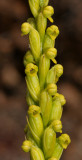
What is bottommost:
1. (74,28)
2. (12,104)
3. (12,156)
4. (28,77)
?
(12,156)

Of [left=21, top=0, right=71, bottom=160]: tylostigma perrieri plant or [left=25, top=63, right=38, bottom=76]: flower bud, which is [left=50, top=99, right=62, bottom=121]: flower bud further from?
[left=25, top=63, right=38, bottom=76]: flower bud

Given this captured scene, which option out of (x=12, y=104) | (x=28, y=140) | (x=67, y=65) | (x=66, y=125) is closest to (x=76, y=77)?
(x=67, y=65)

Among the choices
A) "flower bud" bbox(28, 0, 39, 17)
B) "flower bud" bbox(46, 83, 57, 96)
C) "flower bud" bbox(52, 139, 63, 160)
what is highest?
"flower bud" bbox(28, 0, 39, 17)

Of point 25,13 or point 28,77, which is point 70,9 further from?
point 28,77

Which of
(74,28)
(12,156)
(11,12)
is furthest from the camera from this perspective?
(11,12)

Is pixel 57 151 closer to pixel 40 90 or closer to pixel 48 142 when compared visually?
pixel 48 142

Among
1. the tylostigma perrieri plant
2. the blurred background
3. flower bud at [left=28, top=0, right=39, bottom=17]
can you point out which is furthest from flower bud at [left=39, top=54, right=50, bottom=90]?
the blurred background

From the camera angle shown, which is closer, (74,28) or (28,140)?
(28,140)

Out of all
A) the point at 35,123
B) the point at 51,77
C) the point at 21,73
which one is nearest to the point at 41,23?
the point at 51,77
